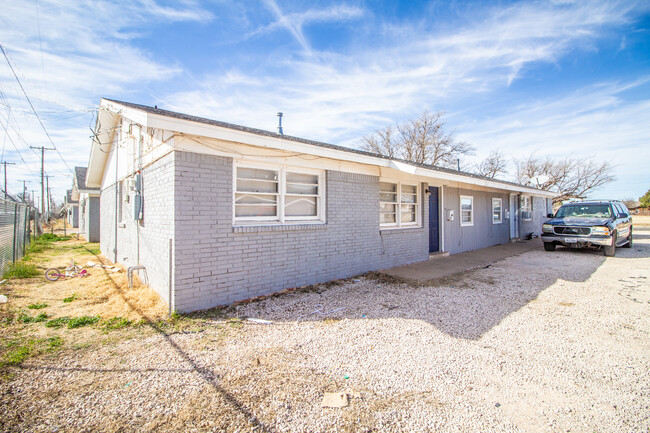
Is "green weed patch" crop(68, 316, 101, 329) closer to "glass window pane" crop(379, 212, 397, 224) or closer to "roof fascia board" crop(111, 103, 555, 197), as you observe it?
"roof fascia board" crop(111, 103, 555, 197)

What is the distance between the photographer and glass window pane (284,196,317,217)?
19.4 ft

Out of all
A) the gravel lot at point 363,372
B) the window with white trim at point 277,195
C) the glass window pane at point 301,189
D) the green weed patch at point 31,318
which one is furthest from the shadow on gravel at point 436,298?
the green weed patch at point 31,318

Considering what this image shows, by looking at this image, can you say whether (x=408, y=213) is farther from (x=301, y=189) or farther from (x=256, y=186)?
(x=256, y=186)

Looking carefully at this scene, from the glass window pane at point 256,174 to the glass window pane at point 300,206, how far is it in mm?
568

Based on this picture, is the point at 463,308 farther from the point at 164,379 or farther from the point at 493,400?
the point at 164,379

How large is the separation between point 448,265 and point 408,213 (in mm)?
1941

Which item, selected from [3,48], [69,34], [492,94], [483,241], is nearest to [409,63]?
[492,94]

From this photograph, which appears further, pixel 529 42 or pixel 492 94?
pixel 492 94

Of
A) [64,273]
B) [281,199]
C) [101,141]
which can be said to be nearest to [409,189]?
[281,199]

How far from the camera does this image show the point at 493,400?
247 cm

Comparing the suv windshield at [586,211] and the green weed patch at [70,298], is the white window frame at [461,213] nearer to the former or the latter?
the suv windshield at [586,211]

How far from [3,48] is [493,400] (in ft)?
34.7

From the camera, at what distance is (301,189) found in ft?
20.1

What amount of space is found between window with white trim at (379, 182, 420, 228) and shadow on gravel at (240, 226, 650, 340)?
1939 millimetres
